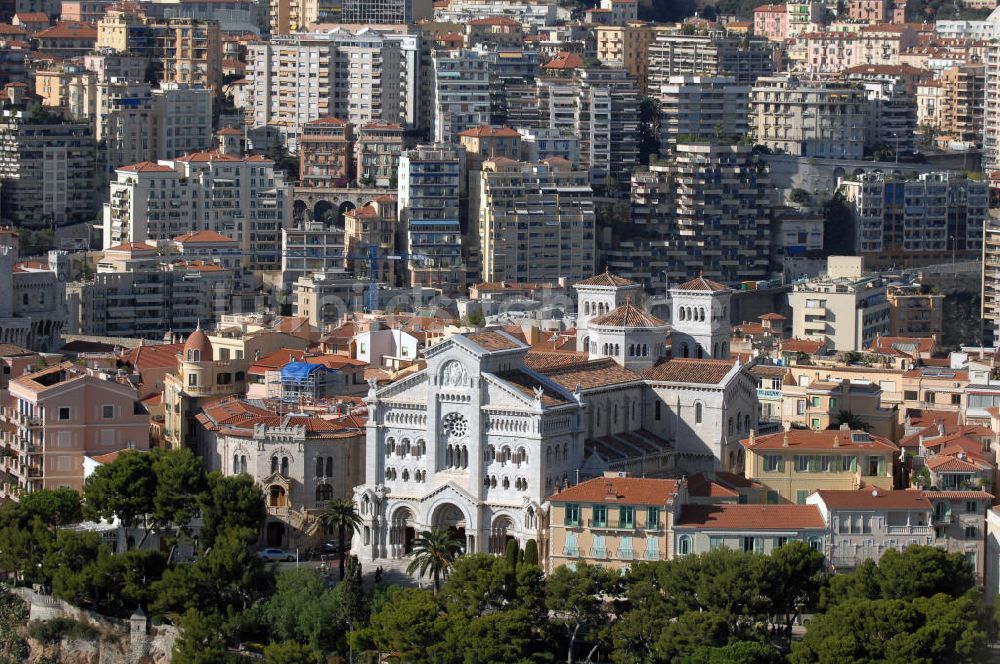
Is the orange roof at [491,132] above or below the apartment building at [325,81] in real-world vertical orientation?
below

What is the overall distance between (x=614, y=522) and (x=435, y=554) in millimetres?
4813

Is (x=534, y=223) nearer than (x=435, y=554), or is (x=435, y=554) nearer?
(x=435, y=554)

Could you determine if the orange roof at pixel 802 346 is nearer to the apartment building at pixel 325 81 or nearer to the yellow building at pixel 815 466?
the yellow building at pixel 815 466

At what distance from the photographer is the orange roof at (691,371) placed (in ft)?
→ 300

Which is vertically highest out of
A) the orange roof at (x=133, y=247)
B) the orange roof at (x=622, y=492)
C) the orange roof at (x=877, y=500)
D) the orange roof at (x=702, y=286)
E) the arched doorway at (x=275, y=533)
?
the orange roof at (x=702, y=286)

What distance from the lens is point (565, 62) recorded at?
567 ft

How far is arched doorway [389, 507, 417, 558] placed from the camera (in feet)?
284

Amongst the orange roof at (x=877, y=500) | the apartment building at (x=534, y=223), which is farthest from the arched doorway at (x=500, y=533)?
the apartment building at (x=534, y=223)

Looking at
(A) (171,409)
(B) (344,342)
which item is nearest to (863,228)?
(B) (344,342)

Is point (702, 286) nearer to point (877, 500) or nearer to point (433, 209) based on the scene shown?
point (877, 500)

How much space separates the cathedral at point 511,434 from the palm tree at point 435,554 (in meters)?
1.38

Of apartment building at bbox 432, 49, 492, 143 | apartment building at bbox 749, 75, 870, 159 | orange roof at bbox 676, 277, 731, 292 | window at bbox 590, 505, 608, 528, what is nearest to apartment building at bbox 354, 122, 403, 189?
apartment building at bbox 432, 49, 492, 143

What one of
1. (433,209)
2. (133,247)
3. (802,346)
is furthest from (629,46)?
(802,346)

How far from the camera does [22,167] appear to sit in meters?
157
